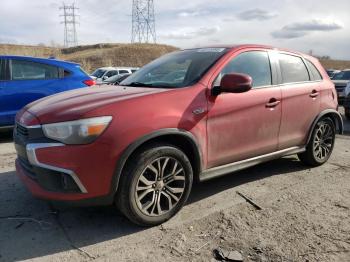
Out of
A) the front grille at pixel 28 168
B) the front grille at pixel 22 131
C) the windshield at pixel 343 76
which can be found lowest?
the front grille at pixel 28 168

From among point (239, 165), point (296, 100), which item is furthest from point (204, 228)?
point (296, 100)

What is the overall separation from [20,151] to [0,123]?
3.90 metres

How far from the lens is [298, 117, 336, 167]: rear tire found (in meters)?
5.51

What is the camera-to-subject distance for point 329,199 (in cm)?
449

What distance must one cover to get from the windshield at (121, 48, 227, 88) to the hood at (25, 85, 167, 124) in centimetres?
31

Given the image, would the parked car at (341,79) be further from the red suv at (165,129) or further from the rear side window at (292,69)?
the red suv at (165,129)

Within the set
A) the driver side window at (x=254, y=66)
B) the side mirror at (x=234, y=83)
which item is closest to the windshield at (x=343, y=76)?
the driver side window at (x=254, y=66)

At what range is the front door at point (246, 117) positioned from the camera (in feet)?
13.4

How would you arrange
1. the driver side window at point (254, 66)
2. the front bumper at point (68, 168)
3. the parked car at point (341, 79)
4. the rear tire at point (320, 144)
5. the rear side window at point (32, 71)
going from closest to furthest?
the front bumper at point (68, 168), the driver side window at point (254, 66), the rear tire at point (320, 144), the rear side window at point (32, 71), the parked car at point (341, 79)

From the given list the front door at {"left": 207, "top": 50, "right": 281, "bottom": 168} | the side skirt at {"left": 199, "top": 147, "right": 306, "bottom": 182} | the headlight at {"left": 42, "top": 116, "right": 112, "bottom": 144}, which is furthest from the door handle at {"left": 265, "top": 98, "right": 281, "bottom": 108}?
the headlight at {"left": 42, "top": 116, "right": 112, "bottom": 144}

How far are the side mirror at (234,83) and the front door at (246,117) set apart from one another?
163 mm

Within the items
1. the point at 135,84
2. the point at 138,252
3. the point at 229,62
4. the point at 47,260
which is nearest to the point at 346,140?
the point at 229,62

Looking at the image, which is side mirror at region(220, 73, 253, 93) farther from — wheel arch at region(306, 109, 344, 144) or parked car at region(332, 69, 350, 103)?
parked car at region(332, 69, 350, 103)

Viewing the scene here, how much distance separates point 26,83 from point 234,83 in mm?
4889
